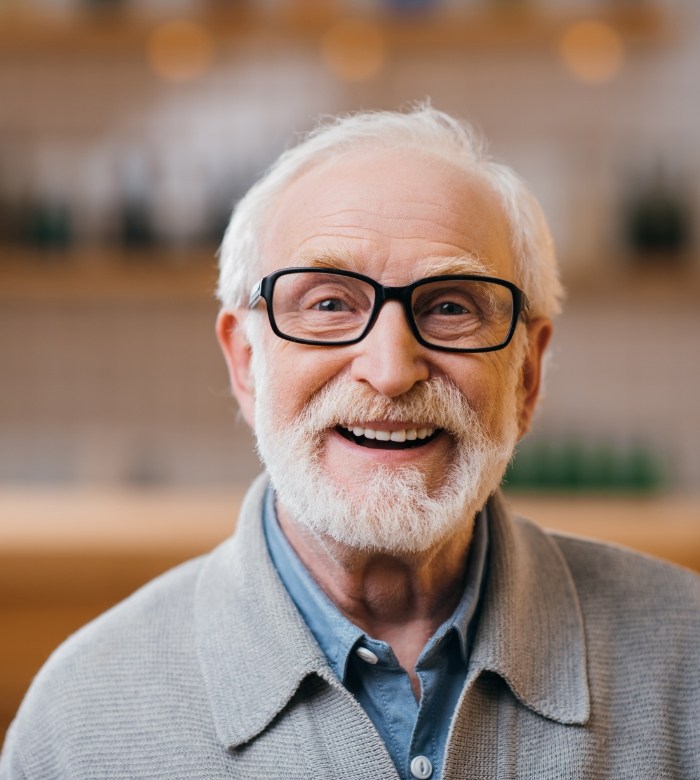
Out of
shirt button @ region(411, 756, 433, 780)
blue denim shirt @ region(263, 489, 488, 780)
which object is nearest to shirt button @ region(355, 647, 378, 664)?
blue denim shirt @ region(263, 489, 488, 780)

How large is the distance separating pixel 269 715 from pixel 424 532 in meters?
0.26

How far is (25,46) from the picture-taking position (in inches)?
133

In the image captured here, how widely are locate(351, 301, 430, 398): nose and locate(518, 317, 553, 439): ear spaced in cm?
22

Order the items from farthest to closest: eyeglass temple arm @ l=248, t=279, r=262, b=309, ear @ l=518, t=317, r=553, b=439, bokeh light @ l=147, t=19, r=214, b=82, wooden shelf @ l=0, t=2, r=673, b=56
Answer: bokeh light @ l=147, t=19, r=214, b=82 < wooden shelf @ l=0, t=2, r=673, b=56 < ear @ l=518, t=317, r=553, b=439 < eyeglass temple arm @ l=248, t=279, r=262, b=309

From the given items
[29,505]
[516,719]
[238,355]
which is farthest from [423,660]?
[29,505]

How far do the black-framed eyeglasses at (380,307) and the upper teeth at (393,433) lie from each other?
0.31 feet

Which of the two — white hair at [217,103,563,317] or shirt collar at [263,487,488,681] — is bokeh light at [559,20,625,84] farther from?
shirt collar at [263,487,488,681]

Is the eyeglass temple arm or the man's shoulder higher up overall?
the eyeglass temple arm

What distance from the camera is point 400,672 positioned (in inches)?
48.1

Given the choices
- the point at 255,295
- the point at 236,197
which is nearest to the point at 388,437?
the point at 255,295

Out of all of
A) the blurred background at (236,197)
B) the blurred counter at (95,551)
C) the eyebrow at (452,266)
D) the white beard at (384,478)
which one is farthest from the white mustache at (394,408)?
the blurred background at (236,197)

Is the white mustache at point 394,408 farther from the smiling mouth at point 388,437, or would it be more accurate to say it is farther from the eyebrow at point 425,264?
the eyebrow at point 425,264

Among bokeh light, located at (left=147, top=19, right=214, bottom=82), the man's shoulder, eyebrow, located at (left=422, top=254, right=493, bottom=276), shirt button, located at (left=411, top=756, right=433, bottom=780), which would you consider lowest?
shirt button, located at (left=411, top=756, right=433, bottom=780)

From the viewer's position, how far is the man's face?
1.16 metres
